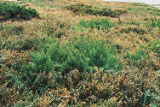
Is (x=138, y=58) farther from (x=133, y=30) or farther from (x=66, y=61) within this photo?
(x=133, y=30)

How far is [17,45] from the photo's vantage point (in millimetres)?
4766

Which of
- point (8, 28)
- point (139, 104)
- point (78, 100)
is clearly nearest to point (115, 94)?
point (139, 104)

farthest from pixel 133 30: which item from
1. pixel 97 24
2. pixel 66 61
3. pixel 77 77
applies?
pixel 77 77

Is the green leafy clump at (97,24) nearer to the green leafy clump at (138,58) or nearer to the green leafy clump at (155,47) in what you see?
the green leafy clump at (155,47)

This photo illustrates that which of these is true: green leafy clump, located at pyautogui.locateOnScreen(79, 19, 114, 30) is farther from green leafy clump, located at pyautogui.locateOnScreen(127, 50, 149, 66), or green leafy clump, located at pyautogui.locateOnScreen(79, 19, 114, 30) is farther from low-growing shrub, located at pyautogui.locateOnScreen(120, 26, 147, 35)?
green leafy clump, located at pyautogui.locateOnScreen(127, 50, 149, 66)

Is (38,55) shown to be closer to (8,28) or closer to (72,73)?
(72,73)

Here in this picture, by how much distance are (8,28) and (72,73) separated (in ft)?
13.4

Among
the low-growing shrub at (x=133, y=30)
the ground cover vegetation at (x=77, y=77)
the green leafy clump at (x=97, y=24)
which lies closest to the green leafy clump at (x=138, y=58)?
the ground cover vegetation at (x=77, y=77)

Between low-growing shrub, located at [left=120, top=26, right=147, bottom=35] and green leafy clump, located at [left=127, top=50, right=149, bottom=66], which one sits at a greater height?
low-growing shrub, located at [left=120, top=26, right=147, bottom=35]

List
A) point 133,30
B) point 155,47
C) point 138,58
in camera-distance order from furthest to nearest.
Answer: point 133,30, point 155,47, point 138,58

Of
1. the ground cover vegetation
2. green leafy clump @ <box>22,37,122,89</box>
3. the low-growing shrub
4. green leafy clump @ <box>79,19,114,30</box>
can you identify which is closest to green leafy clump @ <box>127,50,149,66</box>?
the ground cover vegetation

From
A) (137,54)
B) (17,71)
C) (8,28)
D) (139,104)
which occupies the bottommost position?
(139,104)

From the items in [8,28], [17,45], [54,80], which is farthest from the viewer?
[8,28]

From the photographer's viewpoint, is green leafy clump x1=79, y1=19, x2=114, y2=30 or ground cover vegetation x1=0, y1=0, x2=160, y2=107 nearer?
ground cover vegetation x1=0, y1=0, x2=160, y2=107
